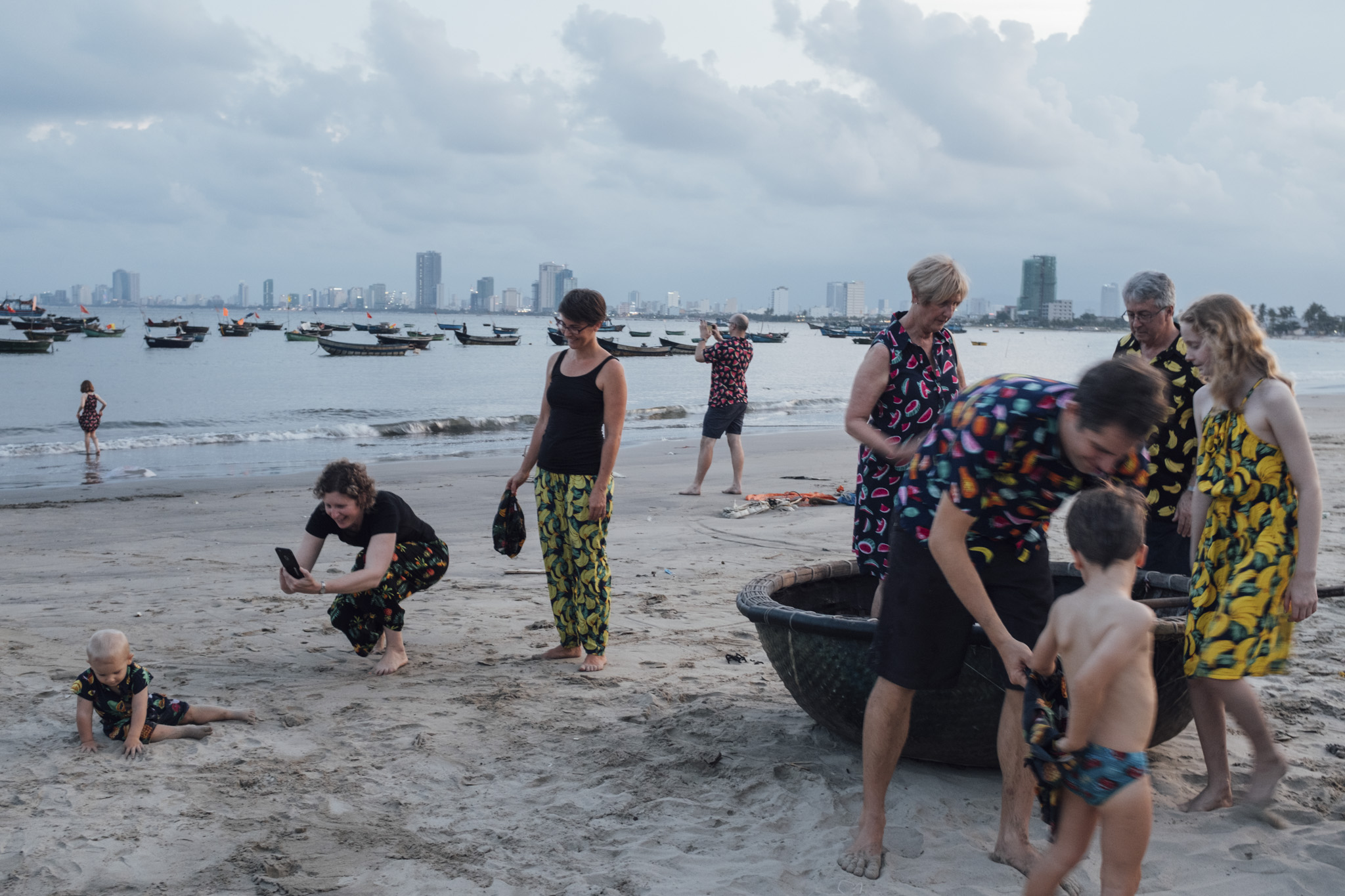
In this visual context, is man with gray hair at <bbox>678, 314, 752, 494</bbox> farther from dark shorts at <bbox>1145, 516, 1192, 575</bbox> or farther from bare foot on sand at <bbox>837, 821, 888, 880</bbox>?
bare foot on sand at <bbox>837, 821, 888, 880</bbox>

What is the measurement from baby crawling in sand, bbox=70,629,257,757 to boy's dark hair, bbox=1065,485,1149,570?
10.5ft

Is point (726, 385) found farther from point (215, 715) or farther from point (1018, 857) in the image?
point (1018, 857)

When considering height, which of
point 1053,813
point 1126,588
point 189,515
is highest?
point 1126,588

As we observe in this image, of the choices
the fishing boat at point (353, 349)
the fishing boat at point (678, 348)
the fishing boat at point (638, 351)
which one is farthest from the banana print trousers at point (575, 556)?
the fishing boat at point (678, 348)

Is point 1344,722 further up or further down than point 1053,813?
further down

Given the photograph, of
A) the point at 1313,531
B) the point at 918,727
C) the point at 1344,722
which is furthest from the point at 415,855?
the point at 1344,722

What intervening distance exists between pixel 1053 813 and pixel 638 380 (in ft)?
131

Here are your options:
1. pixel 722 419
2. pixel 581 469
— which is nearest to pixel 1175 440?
pixel 581 469

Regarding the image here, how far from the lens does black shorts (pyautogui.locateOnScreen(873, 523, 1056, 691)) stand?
8.52ft

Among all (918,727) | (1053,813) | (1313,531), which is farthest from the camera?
(918,727)

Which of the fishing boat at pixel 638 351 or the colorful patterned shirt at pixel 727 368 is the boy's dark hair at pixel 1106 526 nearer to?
the colorful patterned shirt at pixel 727 368

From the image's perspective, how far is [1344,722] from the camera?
3.90m

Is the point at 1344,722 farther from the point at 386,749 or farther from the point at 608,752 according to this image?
the point at 386,749

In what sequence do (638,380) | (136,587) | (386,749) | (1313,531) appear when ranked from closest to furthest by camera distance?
(1313,531)
(386,749)
(136,587)
(638,380)
